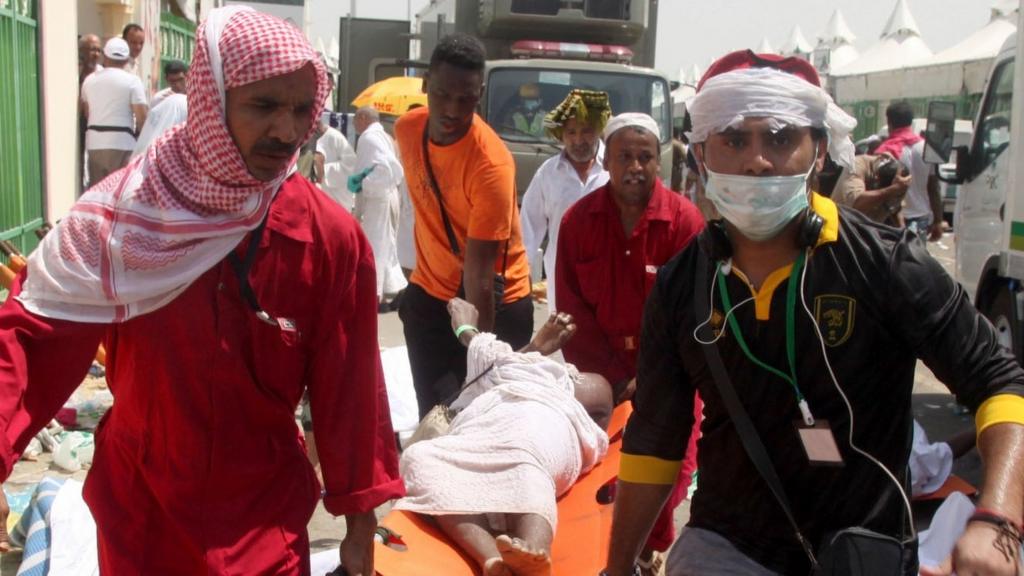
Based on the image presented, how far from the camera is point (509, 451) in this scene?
485 centimetres

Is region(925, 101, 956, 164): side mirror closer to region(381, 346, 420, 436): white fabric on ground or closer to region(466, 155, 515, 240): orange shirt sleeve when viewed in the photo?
region(381, 346, 420, 436): white fabric on ground

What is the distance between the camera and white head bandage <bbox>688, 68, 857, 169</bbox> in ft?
9.03

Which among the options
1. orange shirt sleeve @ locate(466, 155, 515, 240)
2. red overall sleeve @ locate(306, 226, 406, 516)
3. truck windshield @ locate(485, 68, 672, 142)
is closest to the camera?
red overall sleeve @ locate(306, 226, 406, 516)

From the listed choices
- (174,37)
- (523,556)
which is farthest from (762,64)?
(174,37)

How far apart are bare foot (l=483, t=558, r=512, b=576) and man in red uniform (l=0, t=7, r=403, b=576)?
155cm

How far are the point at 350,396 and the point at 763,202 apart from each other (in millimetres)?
998

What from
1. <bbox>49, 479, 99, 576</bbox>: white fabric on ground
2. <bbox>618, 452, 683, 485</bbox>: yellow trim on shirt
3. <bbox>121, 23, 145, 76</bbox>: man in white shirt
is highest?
<bbox>121, 23, 145, 76</bbox>: man in white shirt

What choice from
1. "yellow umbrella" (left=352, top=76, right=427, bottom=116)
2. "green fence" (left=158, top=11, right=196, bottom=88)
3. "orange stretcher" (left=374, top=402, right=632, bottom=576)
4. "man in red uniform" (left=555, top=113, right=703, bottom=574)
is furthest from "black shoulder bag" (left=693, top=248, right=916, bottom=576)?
"green fence" (left=158, top=11, right=196, bottom=88)

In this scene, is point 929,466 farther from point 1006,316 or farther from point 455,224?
point 455,224

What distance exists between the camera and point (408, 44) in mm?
17922

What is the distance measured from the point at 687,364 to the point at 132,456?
1.21 m

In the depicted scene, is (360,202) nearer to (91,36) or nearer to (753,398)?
(91,36)

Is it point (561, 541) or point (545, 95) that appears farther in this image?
point (545, 95)

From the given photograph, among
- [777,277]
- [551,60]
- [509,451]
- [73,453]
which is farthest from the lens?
[551,60]
